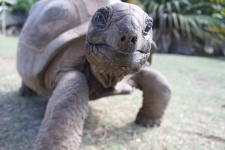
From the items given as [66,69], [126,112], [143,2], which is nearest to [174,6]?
[143,2]

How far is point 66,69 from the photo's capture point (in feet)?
5.83

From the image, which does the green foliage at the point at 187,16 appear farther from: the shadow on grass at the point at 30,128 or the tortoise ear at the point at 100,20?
the tortoise ear at the point at 100,20

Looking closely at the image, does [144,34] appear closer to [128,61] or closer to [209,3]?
[128,61]

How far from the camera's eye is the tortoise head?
40.3 inches

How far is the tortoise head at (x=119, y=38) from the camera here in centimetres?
102

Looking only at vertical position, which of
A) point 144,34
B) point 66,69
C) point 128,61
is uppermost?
point 144,34

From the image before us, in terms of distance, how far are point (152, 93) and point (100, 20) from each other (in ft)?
3.81

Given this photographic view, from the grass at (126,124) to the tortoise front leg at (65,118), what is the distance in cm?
36

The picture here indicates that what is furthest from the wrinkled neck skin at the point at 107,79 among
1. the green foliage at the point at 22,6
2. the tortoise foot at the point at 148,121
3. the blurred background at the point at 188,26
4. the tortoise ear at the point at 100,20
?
the green foliage at the point at 22,6

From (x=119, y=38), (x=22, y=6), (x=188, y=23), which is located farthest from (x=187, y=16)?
(x=22, y=6)

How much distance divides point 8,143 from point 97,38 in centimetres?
111

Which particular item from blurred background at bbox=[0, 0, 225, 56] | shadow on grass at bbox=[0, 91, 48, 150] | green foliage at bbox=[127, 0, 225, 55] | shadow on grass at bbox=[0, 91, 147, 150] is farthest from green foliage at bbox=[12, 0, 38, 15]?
shadow on grass at bbox=[0, 91, 147, 150]

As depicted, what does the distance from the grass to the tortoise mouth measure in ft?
2.65

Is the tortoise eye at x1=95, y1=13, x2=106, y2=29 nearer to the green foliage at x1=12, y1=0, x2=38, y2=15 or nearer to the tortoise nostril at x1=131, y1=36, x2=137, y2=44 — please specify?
the tortoise nostril at x1=131, y1=36, x2=137, y2=44
